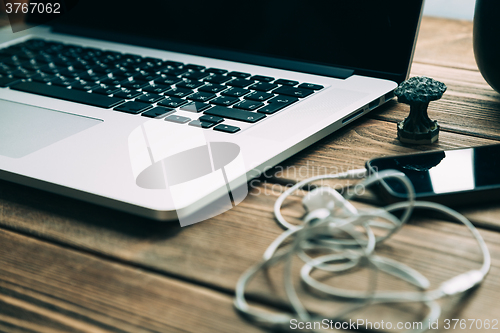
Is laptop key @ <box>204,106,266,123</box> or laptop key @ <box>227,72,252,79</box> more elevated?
laptop key @ <box>227,72,252,79</box>

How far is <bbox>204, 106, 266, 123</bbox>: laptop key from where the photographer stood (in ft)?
1.77

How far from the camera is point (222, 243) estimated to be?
38 cm

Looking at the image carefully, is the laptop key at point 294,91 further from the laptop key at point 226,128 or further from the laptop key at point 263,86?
the laptop key at point 226,128

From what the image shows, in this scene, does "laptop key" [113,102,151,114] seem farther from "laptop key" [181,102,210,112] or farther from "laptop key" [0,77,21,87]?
"laptop key" [0,77,21,87]

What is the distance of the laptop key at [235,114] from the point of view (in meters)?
0.54

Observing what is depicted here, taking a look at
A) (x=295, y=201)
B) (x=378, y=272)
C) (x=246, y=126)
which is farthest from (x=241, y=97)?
(x=378, y=272)

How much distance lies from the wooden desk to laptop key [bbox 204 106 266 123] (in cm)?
8

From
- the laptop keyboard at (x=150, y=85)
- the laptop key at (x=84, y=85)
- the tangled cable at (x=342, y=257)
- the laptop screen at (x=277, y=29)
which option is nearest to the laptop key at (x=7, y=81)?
the laptop keyboard at (x=150, y=85)

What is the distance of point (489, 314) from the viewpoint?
11.9 inches

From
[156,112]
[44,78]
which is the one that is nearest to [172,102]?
[156,112]

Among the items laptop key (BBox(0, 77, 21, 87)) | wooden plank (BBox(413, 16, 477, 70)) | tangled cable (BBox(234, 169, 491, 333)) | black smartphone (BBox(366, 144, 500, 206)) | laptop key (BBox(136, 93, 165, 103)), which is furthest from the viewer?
wooden plank (BBox(413, 16, 477, 70))

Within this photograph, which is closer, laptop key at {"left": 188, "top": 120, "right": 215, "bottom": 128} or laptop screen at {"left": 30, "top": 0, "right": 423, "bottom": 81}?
laptop key at {"left": 188, "top": 120, "right": 215, "bottom": 128}

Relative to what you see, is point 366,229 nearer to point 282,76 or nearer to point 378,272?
point 378,272

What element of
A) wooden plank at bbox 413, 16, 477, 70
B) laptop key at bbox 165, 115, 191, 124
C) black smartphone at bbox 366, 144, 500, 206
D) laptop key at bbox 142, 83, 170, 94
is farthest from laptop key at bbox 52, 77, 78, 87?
wooden plank at bbox 413, 16, 477, 70
